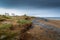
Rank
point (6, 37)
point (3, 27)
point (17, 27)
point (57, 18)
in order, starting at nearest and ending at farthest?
point (6, 37) → point (3, 27) → point (17, 27) → point (57, 18)

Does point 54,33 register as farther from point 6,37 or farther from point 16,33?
point 6,37

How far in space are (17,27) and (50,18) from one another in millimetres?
3510

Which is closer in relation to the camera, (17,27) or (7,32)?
(7,32)

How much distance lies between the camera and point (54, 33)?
5980 mm

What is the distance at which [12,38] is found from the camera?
4793mm

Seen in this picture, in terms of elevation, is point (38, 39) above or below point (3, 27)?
below

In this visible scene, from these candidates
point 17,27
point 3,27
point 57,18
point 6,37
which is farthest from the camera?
point 57,18

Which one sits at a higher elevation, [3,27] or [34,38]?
[3,27]

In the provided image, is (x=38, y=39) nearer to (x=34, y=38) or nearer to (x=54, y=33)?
(x=34, y=38)

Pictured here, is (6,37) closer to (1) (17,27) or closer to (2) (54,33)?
(1) (17,27)

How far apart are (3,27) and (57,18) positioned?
156 inches

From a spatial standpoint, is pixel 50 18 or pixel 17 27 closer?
pixel 17 27

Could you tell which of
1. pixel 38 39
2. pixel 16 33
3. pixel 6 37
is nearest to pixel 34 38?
pixel 38 39

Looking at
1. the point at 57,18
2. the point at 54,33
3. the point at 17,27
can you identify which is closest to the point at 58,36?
the point at 54,33
